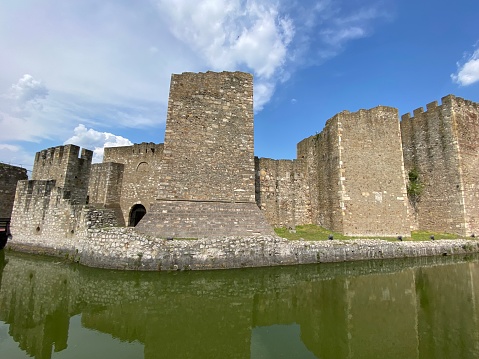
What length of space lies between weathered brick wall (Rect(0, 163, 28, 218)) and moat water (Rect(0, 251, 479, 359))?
8949 millimetres

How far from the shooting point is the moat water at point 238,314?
514 centimetres

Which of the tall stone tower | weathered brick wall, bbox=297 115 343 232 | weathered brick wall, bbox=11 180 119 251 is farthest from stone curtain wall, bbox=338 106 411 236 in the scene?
weathered brick wall, bbox=11 180 119 251

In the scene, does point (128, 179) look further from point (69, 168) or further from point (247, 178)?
point (247, 178)

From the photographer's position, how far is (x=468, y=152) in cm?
1867

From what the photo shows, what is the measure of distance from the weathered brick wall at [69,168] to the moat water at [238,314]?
6.81m

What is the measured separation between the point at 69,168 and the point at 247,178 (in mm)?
11103

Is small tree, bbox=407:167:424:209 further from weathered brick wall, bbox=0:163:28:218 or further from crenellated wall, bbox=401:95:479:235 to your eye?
weathered brick wall, bbox=0:163:28:218

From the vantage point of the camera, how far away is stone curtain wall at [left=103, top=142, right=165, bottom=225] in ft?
63.8

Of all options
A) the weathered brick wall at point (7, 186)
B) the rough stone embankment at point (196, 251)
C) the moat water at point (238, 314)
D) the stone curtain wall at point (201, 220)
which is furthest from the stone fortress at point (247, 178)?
the moat water at point (238, 314)

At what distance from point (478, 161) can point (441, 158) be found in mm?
2423

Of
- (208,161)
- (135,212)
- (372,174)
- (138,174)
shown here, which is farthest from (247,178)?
(135,212)

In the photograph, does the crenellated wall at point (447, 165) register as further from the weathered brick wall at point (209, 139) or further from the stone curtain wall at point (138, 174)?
the stone curtain wall at point (138, 174)

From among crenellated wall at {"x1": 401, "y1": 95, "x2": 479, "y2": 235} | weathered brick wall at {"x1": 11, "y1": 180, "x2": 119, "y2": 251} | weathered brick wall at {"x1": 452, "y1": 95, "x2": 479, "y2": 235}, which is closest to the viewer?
weathered brick wall at {"x1": 11, "y1": 180, "x2": 119, "y2": 251}

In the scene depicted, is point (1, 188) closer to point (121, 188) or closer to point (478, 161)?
point (121, 188)
